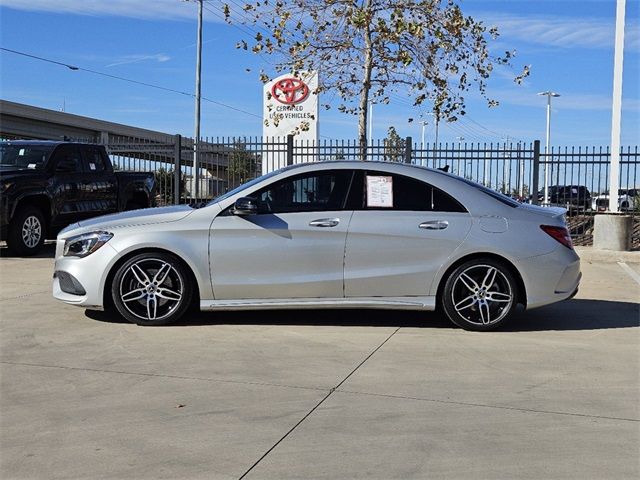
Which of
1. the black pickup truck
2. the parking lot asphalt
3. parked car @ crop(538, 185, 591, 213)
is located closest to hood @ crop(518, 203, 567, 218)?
the parking lot asphalt

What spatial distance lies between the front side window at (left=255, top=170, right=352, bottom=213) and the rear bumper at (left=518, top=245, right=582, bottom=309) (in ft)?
5.91

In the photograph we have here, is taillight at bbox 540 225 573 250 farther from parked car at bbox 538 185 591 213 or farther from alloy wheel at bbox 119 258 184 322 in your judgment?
parked car at bbox 538 185 591 213

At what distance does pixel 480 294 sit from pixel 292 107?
14.6 m

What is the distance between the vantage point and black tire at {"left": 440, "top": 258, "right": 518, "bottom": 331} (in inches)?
258

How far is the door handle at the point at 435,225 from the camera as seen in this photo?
6559 mm

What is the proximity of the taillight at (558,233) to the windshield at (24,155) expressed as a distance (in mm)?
9043

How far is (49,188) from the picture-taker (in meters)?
12.2

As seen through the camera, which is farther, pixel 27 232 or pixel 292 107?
pixel 292 107

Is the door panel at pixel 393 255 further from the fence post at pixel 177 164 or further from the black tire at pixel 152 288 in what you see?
the fence post at pixel 177 164

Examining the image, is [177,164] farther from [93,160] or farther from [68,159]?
[68,159]

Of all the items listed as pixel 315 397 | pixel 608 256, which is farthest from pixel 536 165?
pixel 315 397

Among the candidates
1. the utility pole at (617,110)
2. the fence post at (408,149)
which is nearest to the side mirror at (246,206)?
the fence post at (408,149)

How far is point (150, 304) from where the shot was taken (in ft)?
21.7

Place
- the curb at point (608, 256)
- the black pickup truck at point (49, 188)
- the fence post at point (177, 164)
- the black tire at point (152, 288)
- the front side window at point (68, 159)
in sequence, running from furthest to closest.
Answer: the fence post at point (177, 164) → the curb at point (608, 256) → the front side window at point (68, 159) → the black pickup truck at point (49, 188) → the black tire at point (152, 288)
